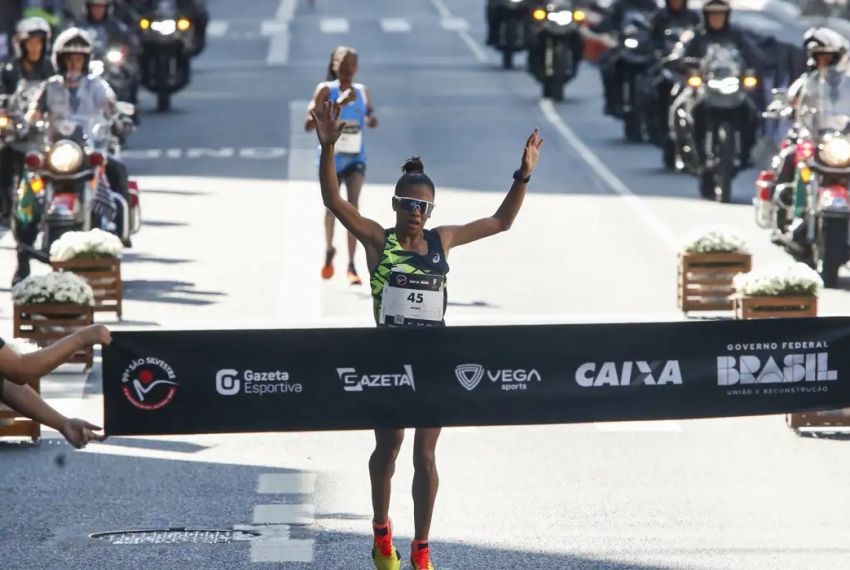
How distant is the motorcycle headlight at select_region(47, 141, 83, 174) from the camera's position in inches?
766

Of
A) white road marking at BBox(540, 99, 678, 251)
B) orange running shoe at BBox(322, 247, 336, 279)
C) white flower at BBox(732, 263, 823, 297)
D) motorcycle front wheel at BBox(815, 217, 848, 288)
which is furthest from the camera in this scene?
white road marking at BBox(540, 99, 678, 251)

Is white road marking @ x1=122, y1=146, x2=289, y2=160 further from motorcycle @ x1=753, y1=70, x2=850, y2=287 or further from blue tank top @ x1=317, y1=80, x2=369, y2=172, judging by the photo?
blue tank top @ x1=317, y1=80, x2=369, y2=172

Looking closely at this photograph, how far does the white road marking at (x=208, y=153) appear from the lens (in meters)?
32.3

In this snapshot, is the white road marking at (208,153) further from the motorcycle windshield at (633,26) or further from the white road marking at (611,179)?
the motorcycle windshield at (633,26)

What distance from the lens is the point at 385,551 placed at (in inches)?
399

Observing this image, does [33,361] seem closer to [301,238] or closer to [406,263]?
[406,263]

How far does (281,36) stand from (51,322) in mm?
43946

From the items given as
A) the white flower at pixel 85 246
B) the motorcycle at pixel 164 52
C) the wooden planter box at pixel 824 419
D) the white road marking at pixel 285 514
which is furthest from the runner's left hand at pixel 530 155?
the motorcycle at pixel 164 52

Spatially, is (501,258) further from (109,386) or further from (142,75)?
(142,75)

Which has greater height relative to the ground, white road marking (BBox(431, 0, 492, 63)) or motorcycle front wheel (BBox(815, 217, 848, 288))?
motorcycle front wheel (BBox(815, 217, 848, 288))

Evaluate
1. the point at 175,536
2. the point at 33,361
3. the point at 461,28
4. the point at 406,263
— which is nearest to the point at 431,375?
the point at 406,263

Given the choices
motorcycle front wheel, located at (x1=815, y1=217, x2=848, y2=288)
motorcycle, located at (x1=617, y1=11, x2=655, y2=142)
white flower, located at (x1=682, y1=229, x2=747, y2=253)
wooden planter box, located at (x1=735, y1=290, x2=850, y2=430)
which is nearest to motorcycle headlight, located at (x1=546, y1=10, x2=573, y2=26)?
motorcycle, located at (x1=617, y1=11, x2=655, y2=142)

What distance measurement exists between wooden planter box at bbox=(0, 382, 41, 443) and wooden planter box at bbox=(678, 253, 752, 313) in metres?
6.38

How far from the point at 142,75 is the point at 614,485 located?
28.4 metres
